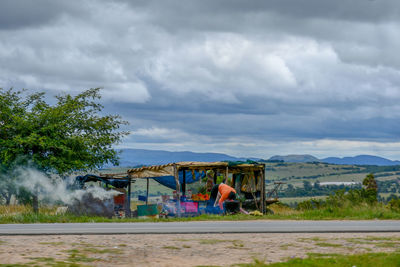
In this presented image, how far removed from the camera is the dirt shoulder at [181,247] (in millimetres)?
9828

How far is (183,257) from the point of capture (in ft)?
33.4

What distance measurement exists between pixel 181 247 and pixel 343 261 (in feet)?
11.2

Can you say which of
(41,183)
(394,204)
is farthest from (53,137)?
(394,204)

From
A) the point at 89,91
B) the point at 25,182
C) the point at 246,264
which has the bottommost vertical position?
the point at 246,264

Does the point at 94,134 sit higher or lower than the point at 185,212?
higher

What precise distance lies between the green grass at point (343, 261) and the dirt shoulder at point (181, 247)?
1.28 ft

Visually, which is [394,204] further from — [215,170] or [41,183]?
[41,183]

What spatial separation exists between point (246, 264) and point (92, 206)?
15723mm

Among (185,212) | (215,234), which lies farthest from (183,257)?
(185,212)

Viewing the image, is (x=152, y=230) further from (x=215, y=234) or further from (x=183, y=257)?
(x=183, y=257)

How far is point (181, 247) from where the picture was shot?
11359mm

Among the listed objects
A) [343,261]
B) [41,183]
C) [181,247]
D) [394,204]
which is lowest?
[343,261]

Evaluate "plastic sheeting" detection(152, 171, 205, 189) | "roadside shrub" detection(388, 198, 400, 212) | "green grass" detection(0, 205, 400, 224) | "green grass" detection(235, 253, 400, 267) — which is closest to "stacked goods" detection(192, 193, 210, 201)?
"plastic sheeting" detection(152, 171, 205, 189)

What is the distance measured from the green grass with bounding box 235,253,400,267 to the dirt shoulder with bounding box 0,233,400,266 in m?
0.39
